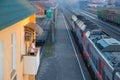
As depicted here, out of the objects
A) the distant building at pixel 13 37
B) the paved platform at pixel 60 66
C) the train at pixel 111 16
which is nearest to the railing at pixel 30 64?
the distant building at pixel 13 37

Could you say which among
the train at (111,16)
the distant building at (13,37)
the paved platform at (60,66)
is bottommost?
the paved platform at (60,66)

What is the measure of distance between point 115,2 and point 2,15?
147629 millimetres

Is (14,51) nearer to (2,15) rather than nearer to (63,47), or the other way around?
(2,15)

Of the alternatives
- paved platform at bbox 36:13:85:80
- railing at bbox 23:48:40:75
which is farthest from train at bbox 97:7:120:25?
railing at bbox 23:48:40:75

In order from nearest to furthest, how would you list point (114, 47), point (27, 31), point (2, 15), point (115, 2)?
point (2, 15) < point (27, 31) < point (114, 47) < point (115, 2)

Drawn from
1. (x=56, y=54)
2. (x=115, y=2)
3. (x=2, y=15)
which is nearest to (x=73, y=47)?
(x=56, y=54)

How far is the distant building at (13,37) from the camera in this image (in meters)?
7.34

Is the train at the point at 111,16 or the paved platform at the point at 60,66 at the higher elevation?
the train at the point at 111,16

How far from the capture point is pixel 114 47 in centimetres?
1705

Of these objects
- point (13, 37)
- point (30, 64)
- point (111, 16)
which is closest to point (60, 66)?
point (30, 64)

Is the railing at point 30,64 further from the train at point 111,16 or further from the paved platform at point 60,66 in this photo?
the train at point 111,16

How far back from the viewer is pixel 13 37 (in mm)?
9391

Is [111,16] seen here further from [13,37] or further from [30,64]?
[13,37]

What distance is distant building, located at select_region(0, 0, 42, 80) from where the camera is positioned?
289 inches
